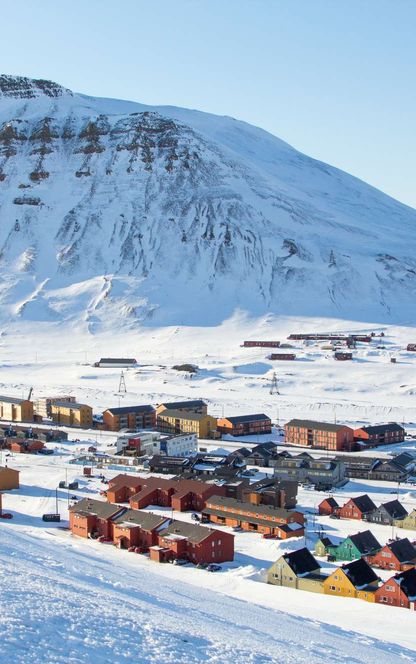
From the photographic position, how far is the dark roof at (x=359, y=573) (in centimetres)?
2607

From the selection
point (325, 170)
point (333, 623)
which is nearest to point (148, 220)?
point (325, 170)

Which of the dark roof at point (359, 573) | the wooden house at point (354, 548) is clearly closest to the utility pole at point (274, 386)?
the wooden house at point (354, 548)

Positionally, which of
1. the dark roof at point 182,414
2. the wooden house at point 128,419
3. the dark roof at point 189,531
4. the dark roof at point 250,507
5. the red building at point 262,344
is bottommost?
the dark roof at point 250,507

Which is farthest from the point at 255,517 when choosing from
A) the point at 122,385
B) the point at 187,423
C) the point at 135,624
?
the point at 122,385

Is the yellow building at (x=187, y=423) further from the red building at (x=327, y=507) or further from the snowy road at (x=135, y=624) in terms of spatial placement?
the snowy road at (x=135, y=624)

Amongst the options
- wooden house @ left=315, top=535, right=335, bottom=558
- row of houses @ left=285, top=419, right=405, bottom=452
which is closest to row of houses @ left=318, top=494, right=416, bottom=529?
wooden house @ left=315, top=535, right=335, bottom=558

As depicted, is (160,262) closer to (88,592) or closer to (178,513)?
(178,513)

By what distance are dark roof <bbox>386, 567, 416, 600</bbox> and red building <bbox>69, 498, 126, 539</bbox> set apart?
1175cm

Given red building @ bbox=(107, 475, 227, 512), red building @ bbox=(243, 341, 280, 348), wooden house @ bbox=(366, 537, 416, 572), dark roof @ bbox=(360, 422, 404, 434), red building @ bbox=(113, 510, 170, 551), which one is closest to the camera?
wooden house @ bbox=(366, 537, 416, 572)

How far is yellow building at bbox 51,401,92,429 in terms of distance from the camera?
204 feet

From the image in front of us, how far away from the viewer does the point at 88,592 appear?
1738 centimetres

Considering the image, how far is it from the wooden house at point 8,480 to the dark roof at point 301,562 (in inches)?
702

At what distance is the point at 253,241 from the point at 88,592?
111 m

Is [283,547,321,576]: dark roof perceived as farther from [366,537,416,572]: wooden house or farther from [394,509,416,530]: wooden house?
[394,509,416,530]: wooden house
